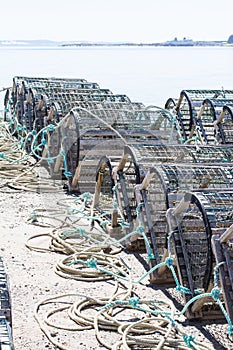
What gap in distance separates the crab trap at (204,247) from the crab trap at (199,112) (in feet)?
11.9

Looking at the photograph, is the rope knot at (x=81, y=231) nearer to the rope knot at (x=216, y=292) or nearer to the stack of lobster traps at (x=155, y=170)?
the stack of lobster traps at (x=155, y=170)

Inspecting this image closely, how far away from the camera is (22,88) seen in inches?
415

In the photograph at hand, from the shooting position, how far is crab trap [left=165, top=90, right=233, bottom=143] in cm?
861

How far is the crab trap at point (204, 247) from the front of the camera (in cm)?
416

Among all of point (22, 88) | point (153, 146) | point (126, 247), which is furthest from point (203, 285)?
point (22, 88)

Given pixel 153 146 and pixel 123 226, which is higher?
pixel 153 146

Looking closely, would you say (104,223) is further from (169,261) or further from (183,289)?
(183,289)

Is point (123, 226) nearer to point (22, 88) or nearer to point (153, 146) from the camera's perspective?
point (153, 146)

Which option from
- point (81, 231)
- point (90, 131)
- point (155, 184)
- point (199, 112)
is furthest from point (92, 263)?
point (199, 112)

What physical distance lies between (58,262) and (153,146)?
1502 millimetres

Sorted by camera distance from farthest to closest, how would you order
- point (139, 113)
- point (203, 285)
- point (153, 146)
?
1. point (139, 113)
2. point (153, 146)
3. point (203, 285)

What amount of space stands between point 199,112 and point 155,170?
3.81 metres

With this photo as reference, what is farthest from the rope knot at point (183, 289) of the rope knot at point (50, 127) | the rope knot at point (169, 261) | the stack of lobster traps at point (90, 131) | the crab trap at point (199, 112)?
the crab trap at point (199, 112)

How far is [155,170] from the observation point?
5.19m
